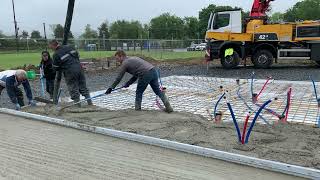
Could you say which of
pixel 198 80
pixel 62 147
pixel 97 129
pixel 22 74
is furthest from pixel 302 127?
pixel 198 80

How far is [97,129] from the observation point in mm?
6254

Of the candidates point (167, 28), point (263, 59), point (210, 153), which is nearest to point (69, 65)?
point (210, 153)

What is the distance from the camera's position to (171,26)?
265 ft

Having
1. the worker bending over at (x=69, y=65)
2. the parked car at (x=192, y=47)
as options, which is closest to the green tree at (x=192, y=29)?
the parked car at (x=192, y=47)

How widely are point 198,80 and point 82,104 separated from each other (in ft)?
19.1

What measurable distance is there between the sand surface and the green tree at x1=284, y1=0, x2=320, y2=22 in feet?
229

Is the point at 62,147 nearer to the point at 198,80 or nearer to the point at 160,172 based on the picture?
the point at 160,172

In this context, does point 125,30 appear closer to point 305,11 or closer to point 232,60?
point 305,11

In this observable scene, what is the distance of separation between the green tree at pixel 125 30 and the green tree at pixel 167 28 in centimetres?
314

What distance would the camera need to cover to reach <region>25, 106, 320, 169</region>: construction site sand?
485 centimetres

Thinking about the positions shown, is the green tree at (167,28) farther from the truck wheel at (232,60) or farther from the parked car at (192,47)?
the truck wheel at (232,60)

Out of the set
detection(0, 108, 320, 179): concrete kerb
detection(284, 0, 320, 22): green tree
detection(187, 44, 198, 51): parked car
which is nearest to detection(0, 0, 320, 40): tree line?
detection(284, 0, 320, 22): green tree

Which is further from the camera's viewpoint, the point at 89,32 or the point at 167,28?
the point at 167,28

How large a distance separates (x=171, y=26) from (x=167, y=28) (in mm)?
1032
